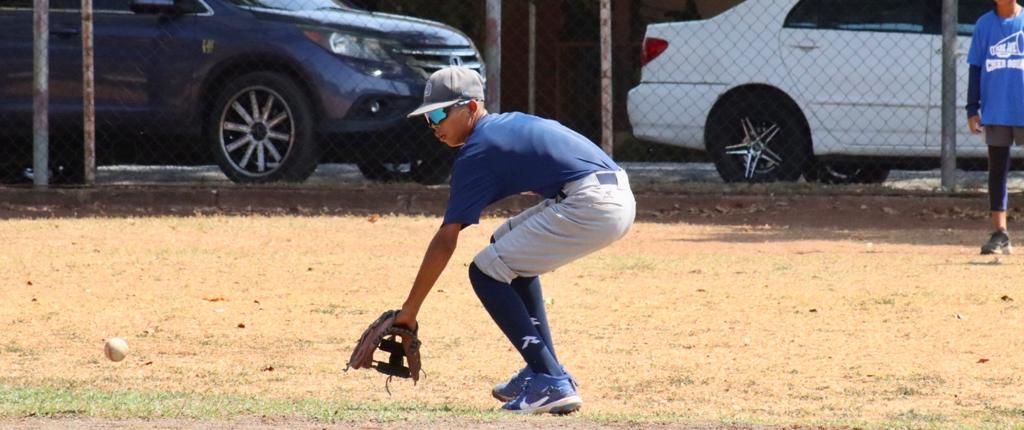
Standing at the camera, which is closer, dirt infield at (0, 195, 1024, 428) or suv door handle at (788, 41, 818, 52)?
dirt infield at (0, 195, 1024, 428)

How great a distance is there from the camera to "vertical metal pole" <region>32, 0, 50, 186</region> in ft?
40.0

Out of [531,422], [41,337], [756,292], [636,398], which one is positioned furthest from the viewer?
[756,292]

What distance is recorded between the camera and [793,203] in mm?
12211

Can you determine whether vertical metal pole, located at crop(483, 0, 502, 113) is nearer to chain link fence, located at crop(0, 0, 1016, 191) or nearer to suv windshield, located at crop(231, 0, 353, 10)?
chain link fence, located at crop(0, 0, 1016, 191)

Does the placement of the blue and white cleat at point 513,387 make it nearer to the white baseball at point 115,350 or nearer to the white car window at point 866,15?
the white baseball at point 115,350

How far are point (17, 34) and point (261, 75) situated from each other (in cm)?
177

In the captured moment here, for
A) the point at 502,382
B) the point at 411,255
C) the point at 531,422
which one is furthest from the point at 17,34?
the point at 531,422

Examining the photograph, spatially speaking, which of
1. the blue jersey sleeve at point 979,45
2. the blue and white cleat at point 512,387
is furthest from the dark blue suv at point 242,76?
the blue and white cleat at point 512,387

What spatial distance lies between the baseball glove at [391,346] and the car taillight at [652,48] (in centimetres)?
757

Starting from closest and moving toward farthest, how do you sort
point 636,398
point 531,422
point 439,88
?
point 531,422
point 439,88
point 636,398

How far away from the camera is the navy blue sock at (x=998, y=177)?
966 cm

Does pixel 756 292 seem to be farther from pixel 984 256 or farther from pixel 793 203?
pixel 793 203

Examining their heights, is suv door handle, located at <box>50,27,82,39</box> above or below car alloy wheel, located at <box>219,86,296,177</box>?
above

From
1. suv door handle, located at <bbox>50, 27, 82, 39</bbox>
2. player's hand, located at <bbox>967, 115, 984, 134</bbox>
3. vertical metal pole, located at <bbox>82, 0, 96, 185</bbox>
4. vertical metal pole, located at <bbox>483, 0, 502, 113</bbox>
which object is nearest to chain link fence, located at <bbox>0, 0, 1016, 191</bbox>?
suv door handle, located at <bbox>50, 27, 82, 39</bbox>
